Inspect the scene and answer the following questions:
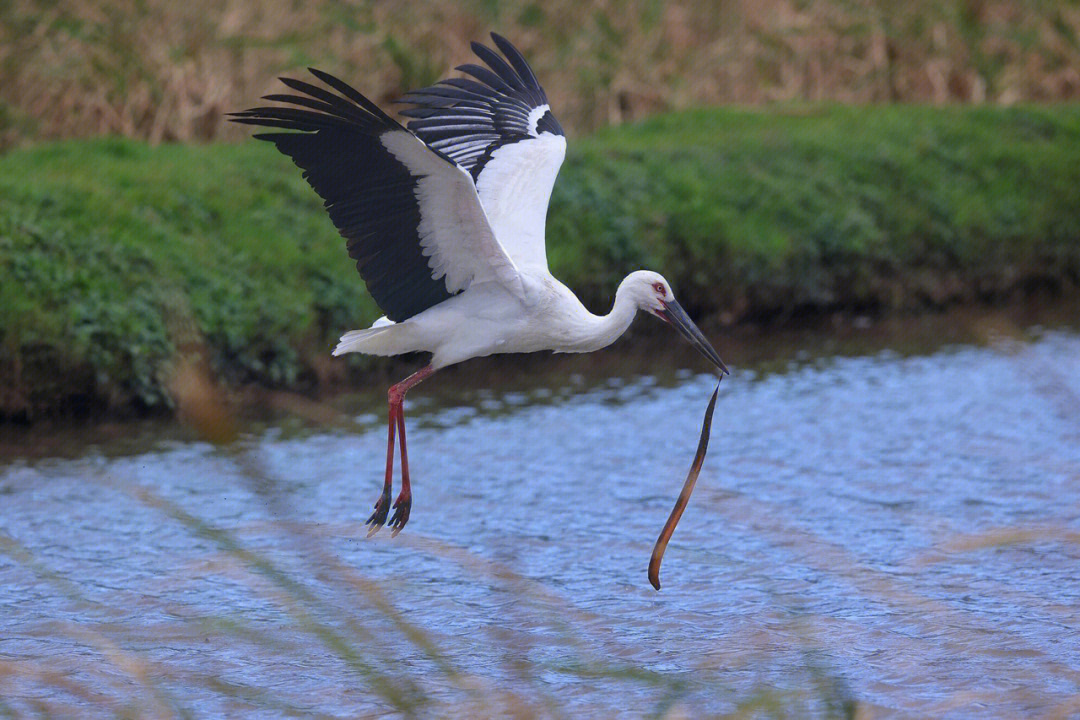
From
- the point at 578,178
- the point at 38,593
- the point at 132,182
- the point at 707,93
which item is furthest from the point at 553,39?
the point at 38,593

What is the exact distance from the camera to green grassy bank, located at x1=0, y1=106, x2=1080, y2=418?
8789 mm

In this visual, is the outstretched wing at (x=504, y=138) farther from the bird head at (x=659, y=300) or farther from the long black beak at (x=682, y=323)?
the long black beak at (x=682, y=323)

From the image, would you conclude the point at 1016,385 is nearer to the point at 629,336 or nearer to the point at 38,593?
the point at 629,336

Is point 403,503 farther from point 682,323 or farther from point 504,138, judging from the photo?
point 504,138

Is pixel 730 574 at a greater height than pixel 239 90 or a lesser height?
lesser

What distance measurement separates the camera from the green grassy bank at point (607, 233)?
879 cm

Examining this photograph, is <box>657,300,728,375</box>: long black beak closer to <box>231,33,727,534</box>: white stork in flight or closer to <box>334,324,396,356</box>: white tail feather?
<box>231,33,727,534</box>: white stork in flight

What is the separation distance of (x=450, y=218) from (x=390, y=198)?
0.22 metres

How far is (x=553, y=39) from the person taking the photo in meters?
14.0

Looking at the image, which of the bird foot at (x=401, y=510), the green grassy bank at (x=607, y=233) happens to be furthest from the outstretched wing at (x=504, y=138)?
the green grassy bank at (x=607, y=233)

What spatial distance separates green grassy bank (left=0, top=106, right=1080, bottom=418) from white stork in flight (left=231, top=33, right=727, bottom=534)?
2.16m

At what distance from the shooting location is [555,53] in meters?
13.9

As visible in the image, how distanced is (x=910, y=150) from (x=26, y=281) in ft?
25.7

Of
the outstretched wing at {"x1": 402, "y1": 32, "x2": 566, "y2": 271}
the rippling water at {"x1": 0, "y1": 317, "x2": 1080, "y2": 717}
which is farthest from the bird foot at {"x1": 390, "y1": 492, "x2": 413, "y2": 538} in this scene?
the outstretched wing at {"x1": 402, "y1": 32, "x2": 566, "y2": 271}
